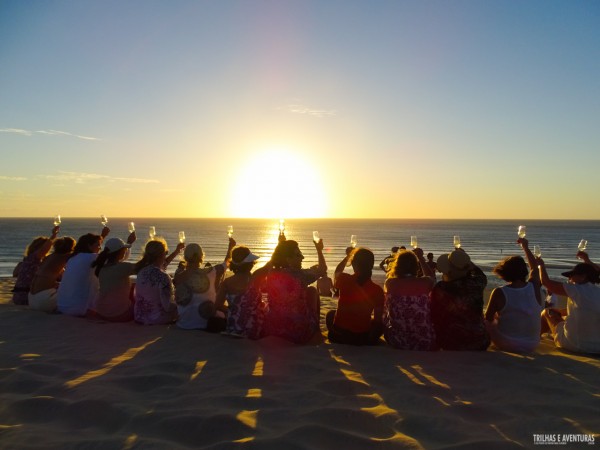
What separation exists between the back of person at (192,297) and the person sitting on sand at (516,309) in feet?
13.0

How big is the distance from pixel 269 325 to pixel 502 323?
305 cm

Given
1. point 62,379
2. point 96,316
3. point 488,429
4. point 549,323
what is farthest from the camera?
point 96,316

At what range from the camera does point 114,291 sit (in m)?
7.35

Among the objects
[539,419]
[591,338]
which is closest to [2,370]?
[539,419]

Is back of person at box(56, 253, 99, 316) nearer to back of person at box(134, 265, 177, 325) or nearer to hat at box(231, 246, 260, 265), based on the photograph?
back of person at box(134, 265, 177, 325)

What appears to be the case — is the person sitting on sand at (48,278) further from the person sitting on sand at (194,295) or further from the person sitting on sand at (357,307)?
the person sitting on sand at (357,307)

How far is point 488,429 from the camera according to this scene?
354 cm

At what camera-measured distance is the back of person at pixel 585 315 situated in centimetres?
606

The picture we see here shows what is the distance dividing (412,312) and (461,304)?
2.13 ft

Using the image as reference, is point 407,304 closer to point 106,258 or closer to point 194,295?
point 194,295

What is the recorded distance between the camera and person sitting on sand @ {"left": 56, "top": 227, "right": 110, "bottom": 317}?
7531mm

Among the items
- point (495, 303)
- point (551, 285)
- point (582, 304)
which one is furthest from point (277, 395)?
point (582, 304)

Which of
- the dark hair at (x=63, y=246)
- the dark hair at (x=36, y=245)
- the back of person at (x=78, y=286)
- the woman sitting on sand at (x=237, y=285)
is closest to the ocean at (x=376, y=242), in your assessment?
the dark hair at (x=36, y=245)

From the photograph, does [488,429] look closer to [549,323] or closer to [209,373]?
[209,373]
